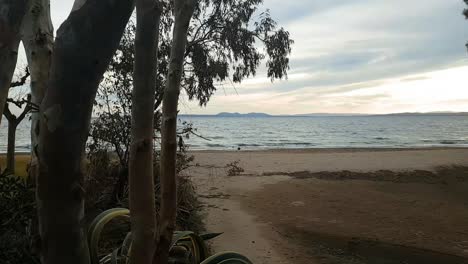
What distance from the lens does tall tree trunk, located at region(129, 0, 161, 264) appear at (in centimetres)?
272

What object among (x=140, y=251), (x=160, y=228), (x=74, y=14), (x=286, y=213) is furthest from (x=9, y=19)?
(x=286, y=213)

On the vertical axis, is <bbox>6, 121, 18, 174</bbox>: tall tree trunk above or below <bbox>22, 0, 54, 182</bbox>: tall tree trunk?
below

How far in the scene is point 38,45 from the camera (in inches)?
183

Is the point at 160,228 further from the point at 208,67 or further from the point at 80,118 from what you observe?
the point at 208,67

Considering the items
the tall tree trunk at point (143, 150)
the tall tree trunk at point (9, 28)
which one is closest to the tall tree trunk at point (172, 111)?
the tall tree trunk at point (143, 150)

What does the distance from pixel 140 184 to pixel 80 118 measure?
1.26m

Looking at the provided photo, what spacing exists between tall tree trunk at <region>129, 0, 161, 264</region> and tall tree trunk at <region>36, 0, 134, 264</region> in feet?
3.46

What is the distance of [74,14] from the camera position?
5.31ft

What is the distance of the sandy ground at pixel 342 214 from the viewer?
6957 millimetres

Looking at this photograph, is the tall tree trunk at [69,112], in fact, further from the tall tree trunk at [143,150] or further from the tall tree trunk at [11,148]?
the tall tree trunk at [11,148]

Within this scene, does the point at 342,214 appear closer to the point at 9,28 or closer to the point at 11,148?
the point at 11,148

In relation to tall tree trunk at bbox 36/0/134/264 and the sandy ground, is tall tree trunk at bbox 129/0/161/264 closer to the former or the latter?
tall tree trunk at bbox 36/0/134/264

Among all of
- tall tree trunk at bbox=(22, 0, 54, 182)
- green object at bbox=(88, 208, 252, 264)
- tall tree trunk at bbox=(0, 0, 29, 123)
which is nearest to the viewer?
tall tree trunk at bbox=(0, 0, 29, 123)

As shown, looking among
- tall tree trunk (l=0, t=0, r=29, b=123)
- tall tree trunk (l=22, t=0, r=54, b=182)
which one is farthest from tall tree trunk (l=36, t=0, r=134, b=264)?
tall tree trunk (l=22, t=0, r=54, b=182)
